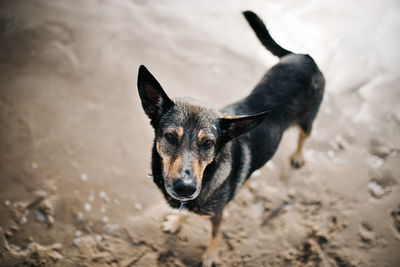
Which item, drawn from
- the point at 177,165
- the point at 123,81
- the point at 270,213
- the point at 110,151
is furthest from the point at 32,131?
the point at 270,213

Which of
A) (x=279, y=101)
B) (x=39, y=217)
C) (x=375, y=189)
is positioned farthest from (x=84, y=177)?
(x=375, y=189)

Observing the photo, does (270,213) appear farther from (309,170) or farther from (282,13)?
(282,13)

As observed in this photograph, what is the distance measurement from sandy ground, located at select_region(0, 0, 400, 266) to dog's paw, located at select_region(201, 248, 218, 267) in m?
0.13

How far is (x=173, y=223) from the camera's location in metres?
3.19

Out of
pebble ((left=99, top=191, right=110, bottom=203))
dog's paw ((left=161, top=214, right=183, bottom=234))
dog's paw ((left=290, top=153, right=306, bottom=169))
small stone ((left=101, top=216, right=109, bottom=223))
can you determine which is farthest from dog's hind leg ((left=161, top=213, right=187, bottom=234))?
dog's paw ((left=290, top=153, right=306, bottom=169))

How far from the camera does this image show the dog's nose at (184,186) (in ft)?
6.13

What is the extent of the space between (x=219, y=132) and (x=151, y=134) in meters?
2.01

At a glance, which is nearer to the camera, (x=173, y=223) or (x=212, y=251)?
(x=212, y=251)

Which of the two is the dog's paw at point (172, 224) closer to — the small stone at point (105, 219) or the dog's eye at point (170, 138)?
the small stone at point (105, 219)

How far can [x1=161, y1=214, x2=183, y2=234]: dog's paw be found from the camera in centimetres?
316

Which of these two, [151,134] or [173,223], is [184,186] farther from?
[151,134]

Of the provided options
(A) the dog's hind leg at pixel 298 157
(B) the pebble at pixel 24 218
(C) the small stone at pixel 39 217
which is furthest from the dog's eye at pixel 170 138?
(A) the dog's hind leg at pixel 298 157

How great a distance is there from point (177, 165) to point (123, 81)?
3074 millimetres

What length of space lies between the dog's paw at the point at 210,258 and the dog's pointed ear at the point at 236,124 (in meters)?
1.60
